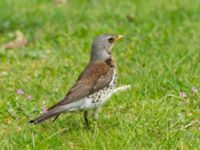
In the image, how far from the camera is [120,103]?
8.11 m

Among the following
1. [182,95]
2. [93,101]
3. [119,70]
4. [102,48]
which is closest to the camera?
[93,101]

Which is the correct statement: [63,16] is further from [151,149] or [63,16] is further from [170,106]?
[151,149]

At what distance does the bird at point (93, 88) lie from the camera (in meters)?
7.02

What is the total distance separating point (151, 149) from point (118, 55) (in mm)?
3470

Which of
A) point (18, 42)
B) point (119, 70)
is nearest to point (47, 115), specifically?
point (119, 70)

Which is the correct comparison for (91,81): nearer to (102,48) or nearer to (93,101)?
(93,101)

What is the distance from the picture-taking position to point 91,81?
288 inches

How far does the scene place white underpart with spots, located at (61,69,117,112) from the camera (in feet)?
23.2

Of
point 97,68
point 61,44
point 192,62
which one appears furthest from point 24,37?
point 97,68

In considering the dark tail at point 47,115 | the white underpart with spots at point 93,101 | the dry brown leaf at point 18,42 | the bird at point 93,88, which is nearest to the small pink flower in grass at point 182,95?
the bird at point 93,88

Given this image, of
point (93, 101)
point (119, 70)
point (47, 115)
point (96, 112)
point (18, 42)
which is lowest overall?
point (18, 42)

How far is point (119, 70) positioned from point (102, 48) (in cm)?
160

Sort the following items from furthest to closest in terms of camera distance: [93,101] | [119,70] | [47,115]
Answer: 1. [119,70]
2. [93,101]
3. [47,115]

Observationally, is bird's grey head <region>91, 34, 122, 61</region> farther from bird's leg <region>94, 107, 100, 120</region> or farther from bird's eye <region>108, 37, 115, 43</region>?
bird's leg <region>94, 107, 100, 120</region>
